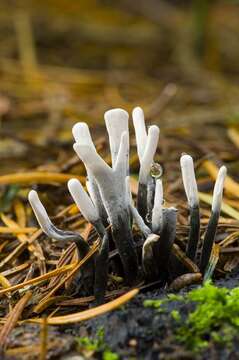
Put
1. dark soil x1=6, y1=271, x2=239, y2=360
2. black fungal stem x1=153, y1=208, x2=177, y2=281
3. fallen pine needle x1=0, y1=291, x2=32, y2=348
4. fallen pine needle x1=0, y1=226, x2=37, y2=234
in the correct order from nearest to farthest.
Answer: dark soil x1=6, y1=271, x2=239, y2=360 < fallen pine needle x1=0, y1=291, x2=32, y2=348 < black fungal stem x1=153, y1=208, x2=177, y2=281 < fallen pine needle x1=0, y1=226, x2=37, y2=234

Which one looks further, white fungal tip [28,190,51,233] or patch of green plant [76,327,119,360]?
white fungal tip [28,190,51,233]

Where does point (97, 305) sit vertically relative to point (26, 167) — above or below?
below

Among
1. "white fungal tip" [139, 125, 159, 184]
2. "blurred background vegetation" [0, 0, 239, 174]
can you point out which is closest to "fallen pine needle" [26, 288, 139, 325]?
"white fungal tip" [139, 125, 159, 184]

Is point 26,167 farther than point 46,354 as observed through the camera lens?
Yes

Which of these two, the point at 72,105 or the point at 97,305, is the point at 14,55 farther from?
the point at 97,305

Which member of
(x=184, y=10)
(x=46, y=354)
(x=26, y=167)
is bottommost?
(x=46, y=354)

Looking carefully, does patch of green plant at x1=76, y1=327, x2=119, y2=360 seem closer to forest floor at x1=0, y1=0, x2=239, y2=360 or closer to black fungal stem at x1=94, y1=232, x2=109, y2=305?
forest floor at x1=0, y1=0, x2=239, y2=360

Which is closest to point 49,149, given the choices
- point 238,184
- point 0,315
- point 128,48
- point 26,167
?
point 26,167

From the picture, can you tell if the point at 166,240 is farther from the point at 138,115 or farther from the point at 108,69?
the point at 108,69
